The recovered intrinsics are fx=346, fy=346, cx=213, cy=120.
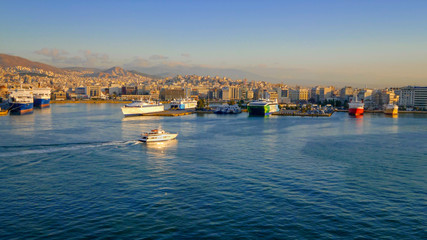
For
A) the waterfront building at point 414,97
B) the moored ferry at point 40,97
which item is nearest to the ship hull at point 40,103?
the moored ferry at point 40,97

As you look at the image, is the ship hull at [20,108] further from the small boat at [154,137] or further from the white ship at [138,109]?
the small boat at [154,137]

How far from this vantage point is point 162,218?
25.5 feet

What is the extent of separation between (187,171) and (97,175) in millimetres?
2963

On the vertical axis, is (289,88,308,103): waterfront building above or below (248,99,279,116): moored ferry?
above

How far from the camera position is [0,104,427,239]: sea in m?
7.26

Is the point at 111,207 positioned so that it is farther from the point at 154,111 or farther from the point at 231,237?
the point at 154,111

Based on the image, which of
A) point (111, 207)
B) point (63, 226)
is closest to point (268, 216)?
point (111, 207)

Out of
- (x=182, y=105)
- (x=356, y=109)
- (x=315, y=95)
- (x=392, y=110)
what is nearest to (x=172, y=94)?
(x=315, y=95)

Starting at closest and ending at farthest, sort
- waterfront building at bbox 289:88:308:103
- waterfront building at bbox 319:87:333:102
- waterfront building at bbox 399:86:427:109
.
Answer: waterfront building at bbox 399:86:427:109 < waterfront building at bbox 289:88:308:103 < waterfront building at bbox 319:87:333:102

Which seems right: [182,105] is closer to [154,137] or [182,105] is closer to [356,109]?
[356,109]

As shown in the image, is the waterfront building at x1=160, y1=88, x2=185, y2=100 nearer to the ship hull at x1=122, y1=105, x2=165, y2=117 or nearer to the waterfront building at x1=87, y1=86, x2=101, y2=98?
the waterfront building at x1=87, y1=86, x2=101, y2=98

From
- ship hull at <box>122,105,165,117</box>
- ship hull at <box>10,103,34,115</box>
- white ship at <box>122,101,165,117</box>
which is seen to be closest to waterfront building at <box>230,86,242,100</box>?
white ship at <box>122,101,165,117</box>

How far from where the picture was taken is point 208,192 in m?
9.58

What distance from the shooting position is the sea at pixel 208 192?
286 inches
